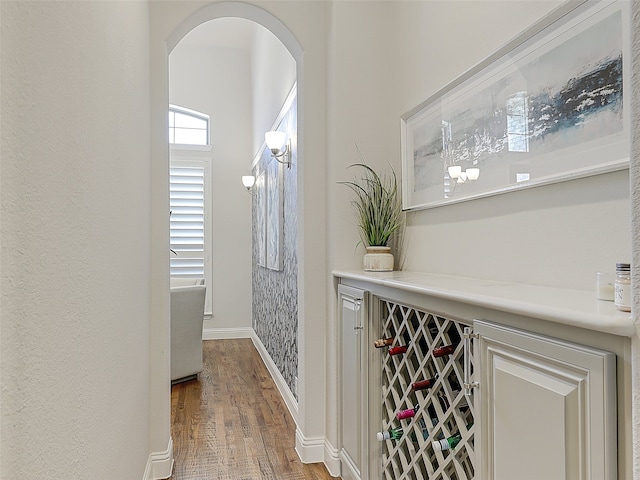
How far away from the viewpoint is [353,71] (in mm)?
2547

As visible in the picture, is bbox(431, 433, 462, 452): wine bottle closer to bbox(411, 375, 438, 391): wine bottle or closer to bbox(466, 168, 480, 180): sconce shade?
bbox(411, 375, 438, 391): wine bottle

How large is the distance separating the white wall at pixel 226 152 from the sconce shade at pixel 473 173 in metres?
4.80

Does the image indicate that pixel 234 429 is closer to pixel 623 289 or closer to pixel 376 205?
pixel 376 205

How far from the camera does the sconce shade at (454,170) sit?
192 cm

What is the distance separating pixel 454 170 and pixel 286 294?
2213mm

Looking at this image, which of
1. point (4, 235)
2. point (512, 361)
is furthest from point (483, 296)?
point (4, 235)

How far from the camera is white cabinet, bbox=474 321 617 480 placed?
836mm

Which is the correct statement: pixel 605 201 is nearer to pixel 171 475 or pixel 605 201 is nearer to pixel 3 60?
pixel 3 60

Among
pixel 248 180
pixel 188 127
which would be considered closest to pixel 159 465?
pixel 248 180

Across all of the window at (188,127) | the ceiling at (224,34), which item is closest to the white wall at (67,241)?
the ceiling at (224,34)

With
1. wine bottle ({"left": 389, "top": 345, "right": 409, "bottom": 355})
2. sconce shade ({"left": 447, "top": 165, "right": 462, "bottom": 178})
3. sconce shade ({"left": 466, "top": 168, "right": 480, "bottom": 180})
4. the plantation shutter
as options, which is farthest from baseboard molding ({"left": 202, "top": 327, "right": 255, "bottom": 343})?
sconce shade ({"left": 466, "top": 168, "right": 480, "bottom": 180})

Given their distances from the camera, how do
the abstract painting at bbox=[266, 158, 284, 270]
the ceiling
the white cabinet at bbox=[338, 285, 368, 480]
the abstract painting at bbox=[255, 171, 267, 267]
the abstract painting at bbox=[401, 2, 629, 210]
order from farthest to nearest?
the ceiling → the abstract painting at bbox=[255, 171, 267, 267] → the abstract painting at bbox=[266, 158, 284, 270] → the white cabinet at bbox=[338, 285, 368, 480] → the abstract painting at bbox=[401, 2, 629, 210]

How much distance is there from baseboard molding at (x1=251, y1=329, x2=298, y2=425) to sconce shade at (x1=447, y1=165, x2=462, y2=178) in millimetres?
1969

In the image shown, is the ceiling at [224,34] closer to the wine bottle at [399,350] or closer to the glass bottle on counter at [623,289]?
the wine bottle at [399,350]
